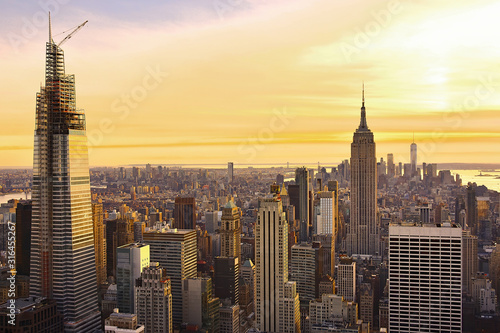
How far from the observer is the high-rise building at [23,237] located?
709 inches

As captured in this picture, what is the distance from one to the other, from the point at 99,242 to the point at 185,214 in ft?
20.5

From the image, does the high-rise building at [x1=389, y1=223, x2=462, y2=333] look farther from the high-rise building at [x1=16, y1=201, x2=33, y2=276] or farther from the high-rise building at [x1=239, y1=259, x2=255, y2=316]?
the high-rise building at [x1=16, y1=201, x2=33, y2=276]

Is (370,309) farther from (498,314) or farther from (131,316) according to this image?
(131,316)

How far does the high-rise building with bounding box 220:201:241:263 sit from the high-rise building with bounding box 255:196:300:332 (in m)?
5.92

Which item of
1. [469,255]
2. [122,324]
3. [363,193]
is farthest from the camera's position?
[363,193]

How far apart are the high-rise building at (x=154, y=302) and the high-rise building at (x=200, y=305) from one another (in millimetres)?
2687

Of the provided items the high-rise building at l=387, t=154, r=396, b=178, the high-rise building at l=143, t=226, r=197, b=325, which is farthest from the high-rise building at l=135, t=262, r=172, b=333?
the high-rise building at l=387, t=154, r=396, b=178

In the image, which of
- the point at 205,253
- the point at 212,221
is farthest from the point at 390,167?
the point at 205,253

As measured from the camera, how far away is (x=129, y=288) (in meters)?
19.9

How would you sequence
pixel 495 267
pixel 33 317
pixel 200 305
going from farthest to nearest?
pixel 495 267, pixel 200 305, pixel 33 317

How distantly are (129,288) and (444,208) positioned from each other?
1553cm

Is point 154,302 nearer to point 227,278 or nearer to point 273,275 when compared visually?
point 273,275

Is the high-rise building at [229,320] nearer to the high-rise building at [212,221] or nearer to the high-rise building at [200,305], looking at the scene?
the high-rise building at [200,305]

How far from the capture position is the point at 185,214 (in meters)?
28.2
